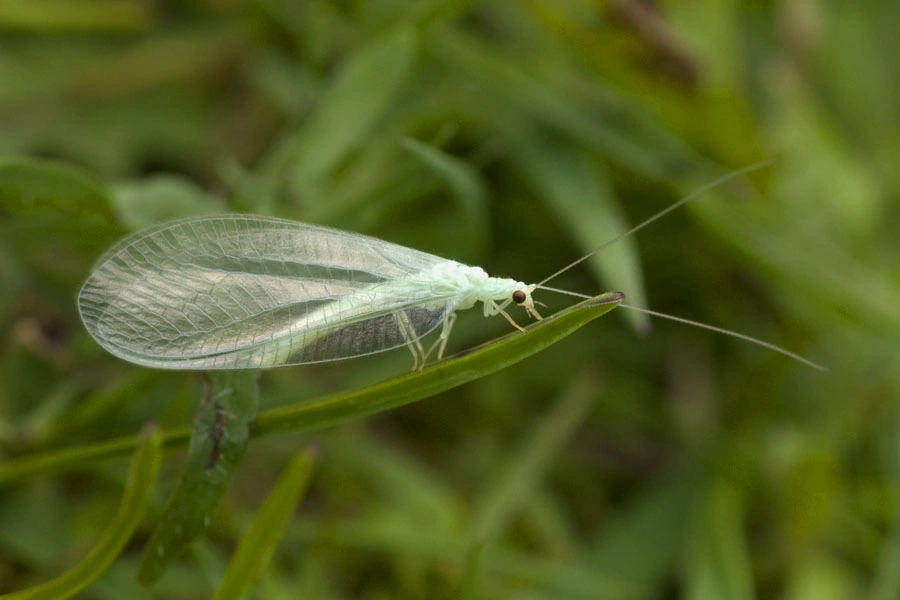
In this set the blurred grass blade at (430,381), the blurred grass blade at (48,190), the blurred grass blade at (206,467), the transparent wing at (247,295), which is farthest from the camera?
the blurred grass blade at (48,190)

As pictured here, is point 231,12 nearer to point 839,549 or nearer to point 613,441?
point 613,441

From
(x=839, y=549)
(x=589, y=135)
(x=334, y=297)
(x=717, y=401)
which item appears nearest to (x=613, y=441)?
(x=717, y=401)

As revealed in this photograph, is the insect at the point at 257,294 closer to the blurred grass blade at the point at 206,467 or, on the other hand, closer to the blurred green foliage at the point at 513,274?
the blurred grass blade at the point at 206,467

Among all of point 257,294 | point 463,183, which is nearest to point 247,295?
point 257,294

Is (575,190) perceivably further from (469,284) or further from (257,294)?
(257,294)

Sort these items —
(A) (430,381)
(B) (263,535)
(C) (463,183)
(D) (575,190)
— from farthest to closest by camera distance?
(D) (575,190)
(C) (463,183)
(B) (263,535)
(A) (430,381)

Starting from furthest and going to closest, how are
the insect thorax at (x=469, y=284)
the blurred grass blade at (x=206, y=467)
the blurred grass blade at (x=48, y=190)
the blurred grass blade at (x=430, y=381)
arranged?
the insect thorax at (x=469, y=284), the blurred grass blade at (x=48, y=190), the blurred grass blade at (x=206, y=467), the blurred grass blade at (x=430, y=381)

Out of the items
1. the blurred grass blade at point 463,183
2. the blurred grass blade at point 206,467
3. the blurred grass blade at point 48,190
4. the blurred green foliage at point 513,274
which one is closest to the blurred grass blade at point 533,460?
the blurred green foliage at point 513,274
